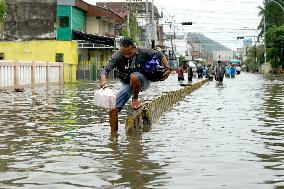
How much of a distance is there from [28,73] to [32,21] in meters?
21.0

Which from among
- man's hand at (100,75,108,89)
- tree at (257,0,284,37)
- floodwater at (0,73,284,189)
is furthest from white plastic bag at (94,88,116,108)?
tree at (257,0,284,37)

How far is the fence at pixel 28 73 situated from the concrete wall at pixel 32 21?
11392 mm

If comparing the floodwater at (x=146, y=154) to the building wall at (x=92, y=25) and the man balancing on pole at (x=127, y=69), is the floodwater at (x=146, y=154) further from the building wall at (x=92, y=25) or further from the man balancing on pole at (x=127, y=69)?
the building wall at (x=92, y=25)

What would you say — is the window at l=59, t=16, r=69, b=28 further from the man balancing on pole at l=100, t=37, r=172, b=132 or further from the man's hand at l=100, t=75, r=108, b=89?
the man's hand at l=100, t=75, r=108, b=89

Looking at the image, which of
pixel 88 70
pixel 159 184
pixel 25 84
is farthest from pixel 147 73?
pixel 88 70

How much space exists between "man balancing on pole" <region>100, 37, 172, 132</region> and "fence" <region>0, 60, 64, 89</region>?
19427mm

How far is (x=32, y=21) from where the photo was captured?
176 feet

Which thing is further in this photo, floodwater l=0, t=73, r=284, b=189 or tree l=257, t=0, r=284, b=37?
tree l=257, t=0, r=284, b=37

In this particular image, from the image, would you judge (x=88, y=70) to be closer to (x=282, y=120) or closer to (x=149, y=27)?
(x=149, y=27)

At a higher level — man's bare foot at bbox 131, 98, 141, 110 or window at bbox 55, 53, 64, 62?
window at bbox 55, 53, 64, 62

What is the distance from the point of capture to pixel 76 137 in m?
9.26

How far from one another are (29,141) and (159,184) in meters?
3.70

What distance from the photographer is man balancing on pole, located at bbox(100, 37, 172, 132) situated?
32.1 feet

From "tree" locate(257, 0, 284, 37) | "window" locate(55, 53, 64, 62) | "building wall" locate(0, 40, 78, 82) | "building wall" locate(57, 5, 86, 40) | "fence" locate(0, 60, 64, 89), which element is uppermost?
"tree" locate(257, 0, 284, 37)
